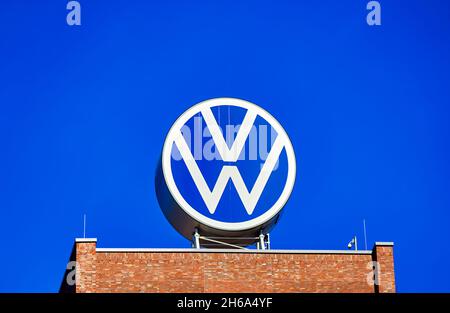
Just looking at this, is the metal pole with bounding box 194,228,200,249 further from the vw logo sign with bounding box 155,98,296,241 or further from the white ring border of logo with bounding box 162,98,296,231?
the white ring border of logo with bounding box 162,98,296,231

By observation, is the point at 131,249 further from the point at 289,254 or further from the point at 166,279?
the point at 289,254

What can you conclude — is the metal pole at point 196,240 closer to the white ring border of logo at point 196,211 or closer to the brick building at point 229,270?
the white ring border of logo at point 196,211

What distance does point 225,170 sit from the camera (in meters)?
61.2

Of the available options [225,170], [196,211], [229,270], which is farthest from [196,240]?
[225,170]

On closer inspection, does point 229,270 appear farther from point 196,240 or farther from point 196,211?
point 196,211

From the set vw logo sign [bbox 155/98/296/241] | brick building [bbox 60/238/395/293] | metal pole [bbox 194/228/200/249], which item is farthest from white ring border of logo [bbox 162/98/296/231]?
brick building [bbox 60/238/395/293]

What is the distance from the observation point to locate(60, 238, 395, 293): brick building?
58.5m

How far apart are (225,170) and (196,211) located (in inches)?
79.6

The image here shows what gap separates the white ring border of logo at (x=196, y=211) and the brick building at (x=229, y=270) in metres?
1.20

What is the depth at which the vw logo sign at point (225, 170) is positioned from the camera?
60344 millimetres

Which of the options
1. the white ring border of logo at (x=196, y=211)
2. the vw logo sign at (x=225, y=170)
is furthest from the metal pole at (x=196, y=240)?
the white ring border of logo at (x=196, y=211)
